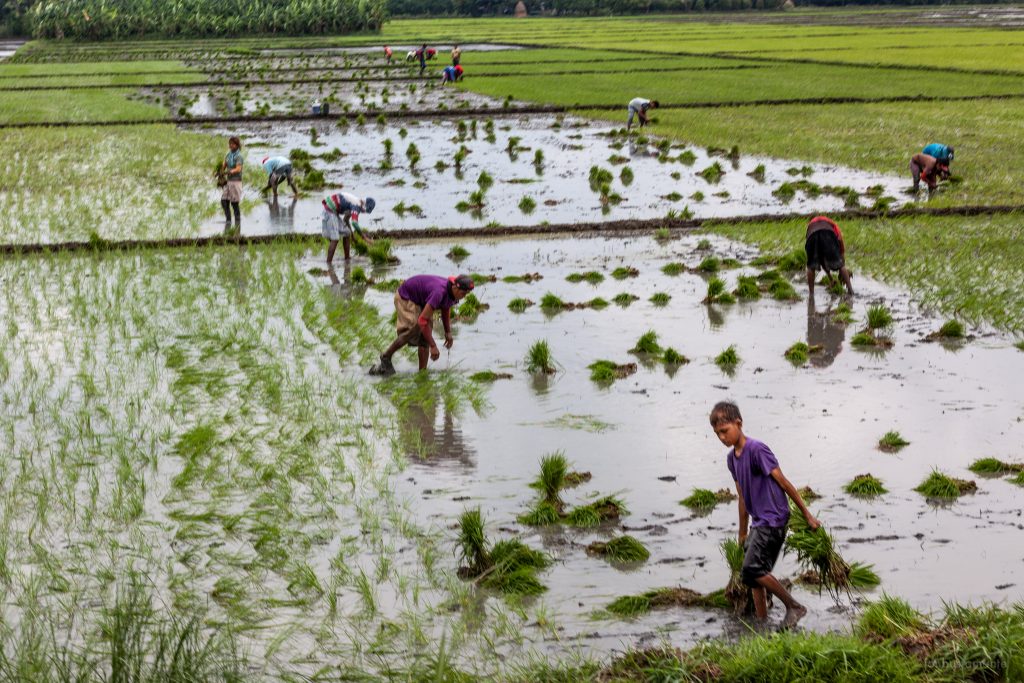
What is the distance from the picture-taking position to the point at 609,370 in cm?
995

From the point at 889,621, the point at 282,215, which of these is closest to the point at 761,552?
the point at 889,621

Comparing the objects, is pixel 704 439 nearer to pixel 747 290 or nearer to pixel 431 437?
pixel 431 437

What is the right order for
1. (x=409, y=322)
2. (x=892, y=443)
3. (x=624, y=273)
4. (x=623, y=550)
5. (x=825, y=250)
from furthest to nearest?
(x=624, y=273) < (x=825, y=250) < (x=409, y=322) < (x=892, y=443) < (x=623, y=550)

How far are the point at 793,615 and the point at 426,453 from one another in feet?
10.3

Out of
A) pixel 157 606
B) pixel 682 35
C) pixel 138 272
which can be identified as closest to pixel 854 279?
pixel 138 272

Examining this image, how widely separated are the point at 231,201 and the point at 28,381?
6428 millimetres

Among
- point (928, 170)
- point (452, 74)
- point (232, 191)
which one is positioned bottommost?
point (232, 191)

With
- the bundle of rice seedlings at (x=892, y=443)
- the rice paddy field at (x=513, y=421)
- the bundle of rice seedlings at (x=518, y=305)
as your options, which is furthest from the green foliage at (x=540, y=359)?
the bundle of rice seedlings at (x=892, y=443)

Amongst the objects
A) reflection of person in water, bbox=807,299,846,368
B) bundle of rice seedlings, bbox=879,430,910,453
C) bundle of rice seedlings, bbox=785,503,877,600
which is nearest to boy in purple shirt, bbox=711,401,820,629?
bundle of rice seedlings, bbox=785,503,877,600

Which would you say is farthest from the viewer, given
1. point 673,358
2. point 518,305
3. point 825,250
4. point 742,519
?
point 518,305

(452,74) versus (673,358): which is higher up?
(452,74)

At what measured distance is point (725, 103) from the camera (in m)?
30.3

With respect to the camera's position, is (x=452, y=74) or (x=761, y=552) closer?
(x=761, y=552)

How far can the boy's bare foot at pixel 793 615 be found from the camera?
5816 mm
